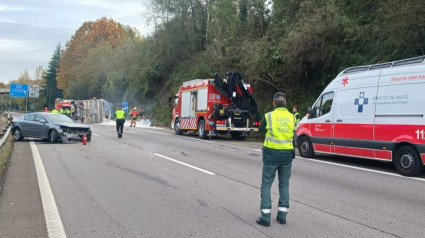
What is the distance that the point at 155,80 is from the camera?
154 feet

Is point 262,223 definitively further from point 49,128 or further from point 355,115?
point 49,128

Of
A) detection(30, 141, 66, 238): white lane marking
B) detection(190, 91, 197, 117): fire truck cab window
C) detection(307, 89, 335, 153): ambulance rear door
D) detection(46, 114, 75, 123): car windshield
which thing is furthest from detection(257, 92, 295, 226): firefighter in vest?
detection(190, 91, 197, 117): fire truck cab window

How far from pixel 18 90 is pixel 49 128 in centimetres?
4453

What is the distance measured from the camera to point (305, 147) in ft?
44.5

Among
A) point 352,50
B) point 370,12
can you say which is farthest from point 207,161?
point 370,12

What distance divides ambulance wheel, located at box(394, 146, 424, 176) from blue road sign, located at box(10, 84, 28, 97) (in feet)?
184

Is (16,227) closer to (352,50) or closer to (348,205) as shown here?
(348,205)

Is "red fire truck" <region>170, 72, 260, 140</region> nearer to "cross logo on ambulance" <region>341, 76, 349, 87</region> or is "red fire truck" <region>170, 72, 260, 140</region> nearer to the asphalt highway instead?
the asphalt highway

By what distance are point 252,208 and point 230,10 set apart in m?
25.5

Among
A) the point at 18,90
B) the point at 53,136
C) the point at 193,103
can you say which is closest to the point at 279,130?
the point at 53,136

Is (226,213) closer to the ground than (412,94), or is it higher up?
closer to the ground

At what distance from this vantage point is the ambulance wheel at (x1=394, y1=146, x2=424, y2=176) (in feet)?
31.8

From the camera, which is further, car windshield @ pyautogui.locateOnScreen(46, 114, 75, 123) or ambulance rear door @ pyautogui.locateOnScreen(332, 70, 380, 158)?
car windshield @ pyautogui.locateOnScreen(46, 114, 75, 123)

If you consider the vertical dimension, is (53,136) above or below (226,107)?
below
